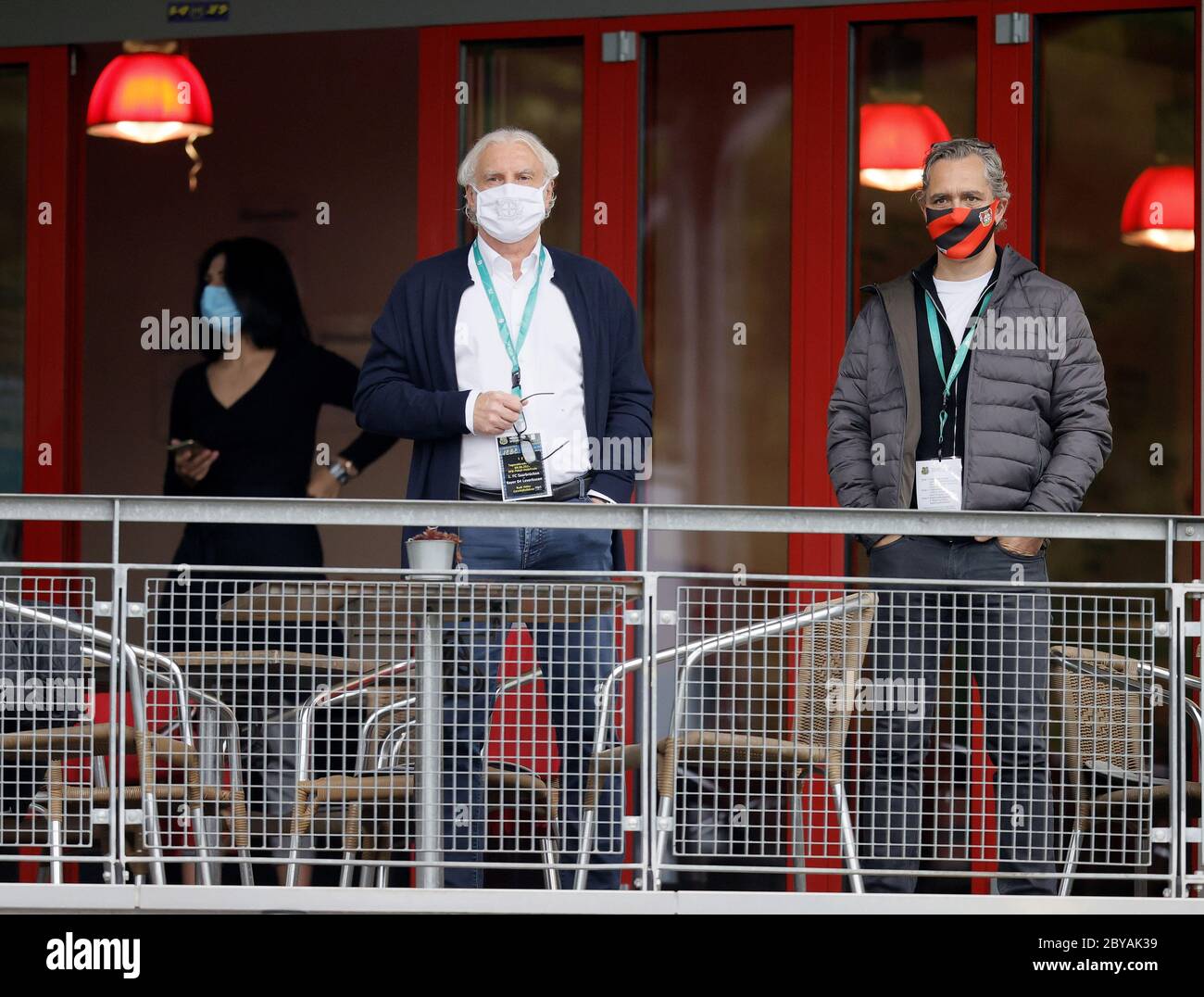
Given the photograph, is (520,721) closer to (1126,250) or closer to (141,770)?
(141,770)

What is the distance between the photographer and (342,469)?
7.60 meters

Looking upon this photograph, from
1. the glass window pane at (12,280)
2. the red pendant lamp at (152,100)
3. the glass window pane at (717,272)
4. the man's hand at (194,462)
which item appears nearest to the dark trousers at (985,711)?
the glass window pane at (717,272)

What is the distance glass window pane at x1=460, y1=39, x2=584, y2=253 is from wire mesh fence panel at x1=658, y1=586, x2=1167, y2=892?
295 centimetres

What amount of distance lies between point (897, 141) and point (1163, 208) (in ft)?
3.34

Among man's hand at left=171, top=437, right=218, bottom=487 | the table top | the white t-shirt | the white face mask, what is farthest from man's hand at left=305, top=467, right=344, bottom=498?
the white t-shirt

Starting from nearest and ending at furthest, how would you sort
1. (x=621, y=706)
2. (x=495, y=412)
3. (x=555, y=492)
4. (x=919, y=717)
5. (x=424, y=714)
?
(x=424, y=714)
(x=919, y=717)
(x=621, y=706)
(x=495, y=412)
(x=555, y=492)

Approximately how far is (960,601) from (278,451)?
3.28 meters

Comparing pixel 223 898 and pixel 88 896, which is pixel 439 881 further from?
pixel 88 896

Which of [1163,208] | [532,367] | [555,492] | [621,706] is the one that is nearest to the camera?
[621,706]

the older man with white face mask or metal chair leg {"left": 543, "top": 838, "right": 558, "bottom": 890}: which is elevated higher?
the older man with white face mask

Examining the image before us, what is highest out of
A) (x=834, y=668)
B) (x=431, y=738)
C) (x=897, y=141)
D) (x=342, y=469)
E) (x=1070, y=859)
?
(x=897, y=141)

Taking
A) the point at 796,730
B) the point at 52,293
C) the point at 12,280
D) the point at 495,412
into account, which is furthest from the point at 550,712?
the point at 12,280

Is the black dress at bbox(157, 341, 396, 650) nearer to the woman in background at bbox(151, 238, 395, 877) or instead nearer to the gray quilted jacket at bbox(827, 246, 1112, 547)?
the woman in background at bbox(151, 238, 395, 877)

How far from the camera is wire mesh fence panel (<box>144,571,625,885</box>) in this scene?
4723mm
